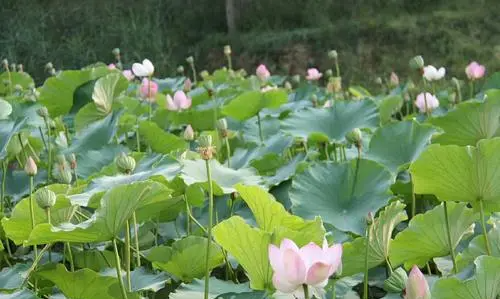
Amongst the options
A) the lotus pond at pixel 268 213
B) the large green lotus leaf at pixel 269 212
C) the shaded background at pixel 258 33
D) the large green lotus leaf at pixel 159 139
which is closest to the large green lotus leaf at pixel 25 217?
the lotus pond at pixel 268 213

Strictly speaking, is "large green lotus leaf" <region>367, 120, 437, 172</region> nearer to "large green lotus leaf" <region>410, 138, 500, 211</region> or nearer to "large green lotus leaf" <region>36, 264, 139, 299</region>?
"large green lotus leaf" <region>410, 138, 500, 211</region>

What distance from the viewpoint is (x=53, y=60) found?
7.44 meters

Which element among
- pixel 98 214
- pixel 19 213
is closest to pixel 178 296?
pixel 98 214

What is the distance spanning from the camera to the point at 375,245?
963mm

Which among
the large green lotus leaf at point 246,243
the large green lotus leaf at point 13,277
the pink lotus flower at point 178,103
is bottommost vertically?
the pink lotus flower at point 178,103

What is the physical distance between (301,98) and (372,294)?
120 cm

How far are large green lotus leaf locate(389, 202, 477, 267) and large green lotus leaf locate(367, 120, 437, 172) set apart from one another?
0.31 metres

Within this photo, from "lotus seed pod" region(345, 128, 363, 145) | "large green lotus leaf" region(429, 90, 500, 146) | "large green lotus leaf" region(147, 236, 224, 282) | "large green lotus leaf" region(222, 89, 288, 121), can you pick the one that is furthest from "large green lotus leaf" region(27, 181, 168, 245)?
"large green lotus leaf" region(222, 89, 288, 121)

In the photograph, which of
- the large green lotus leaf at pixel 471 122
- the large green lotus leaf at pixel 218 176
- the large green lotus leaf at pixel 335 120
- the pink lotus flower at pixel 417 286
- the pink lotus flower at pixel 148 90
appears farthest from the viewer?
the pink lotus flower at pixel 148 90

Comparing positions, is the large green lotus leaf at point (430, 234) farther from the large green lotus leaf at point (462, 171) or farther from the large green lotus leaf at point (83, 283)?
the large green lotus leaf at point (83, 283)

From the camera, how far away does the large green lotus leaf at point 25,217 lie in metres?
1.02

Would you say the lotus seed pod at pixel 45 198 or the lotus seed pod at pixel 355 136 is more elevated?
the lotus seed pod at pixel 45 198

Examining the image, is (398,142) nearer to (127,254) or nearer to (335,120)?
(335,120)

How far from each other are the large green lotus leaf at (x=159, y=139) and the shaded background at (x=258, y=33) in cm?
534
